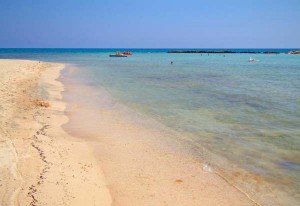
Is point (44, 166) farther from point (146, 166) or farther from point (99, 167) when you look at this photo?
point (146, 166)

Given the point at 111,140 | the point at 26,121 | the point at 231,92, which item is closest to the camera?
the point at 111,140

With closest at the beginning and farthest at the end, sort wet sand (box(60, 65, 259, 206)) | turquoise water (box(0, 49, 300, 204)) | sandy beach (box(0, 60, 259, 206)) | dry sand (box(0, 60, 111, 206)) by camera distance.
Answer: dry sand (box(0, 60, 111, 206)), sandy beach (box(0, 60, 259, 206)), wet sand (box(60, 65, 259, 206)), turquoise water (box(0, 49, 300, 204))

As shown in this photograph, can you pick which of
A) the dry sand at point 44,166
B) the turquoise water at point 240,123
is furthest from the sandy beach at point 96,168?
the turquoise water at point 240,123

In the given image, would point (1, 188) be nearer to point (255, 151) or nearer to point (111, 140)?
point (111, 140)

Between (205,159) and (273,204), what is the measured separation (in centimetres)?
219

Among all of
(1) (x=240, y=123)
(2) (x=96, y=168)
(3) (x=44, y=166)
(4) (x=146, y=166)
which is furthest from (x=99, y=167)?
(1) (x=240, y=123)

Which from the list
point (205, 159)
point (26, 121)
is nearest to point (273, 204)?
point (205, 159)

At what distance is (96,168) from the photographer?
6.37m

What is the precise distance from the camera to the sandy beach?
5.10 meters

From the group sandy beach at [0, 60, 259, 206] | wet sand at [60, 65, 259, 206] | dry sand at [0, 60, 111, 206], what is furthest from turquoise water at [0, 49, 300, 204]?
dry sand at [0, 60, 111, 206]

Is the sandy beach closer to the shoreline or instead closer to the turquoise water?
the shoreline

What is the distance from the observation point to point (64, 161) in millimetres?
6492

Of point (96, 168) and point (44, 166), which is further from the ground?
point (44, 166)

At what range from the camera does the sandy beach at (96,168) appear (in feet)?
16.7
